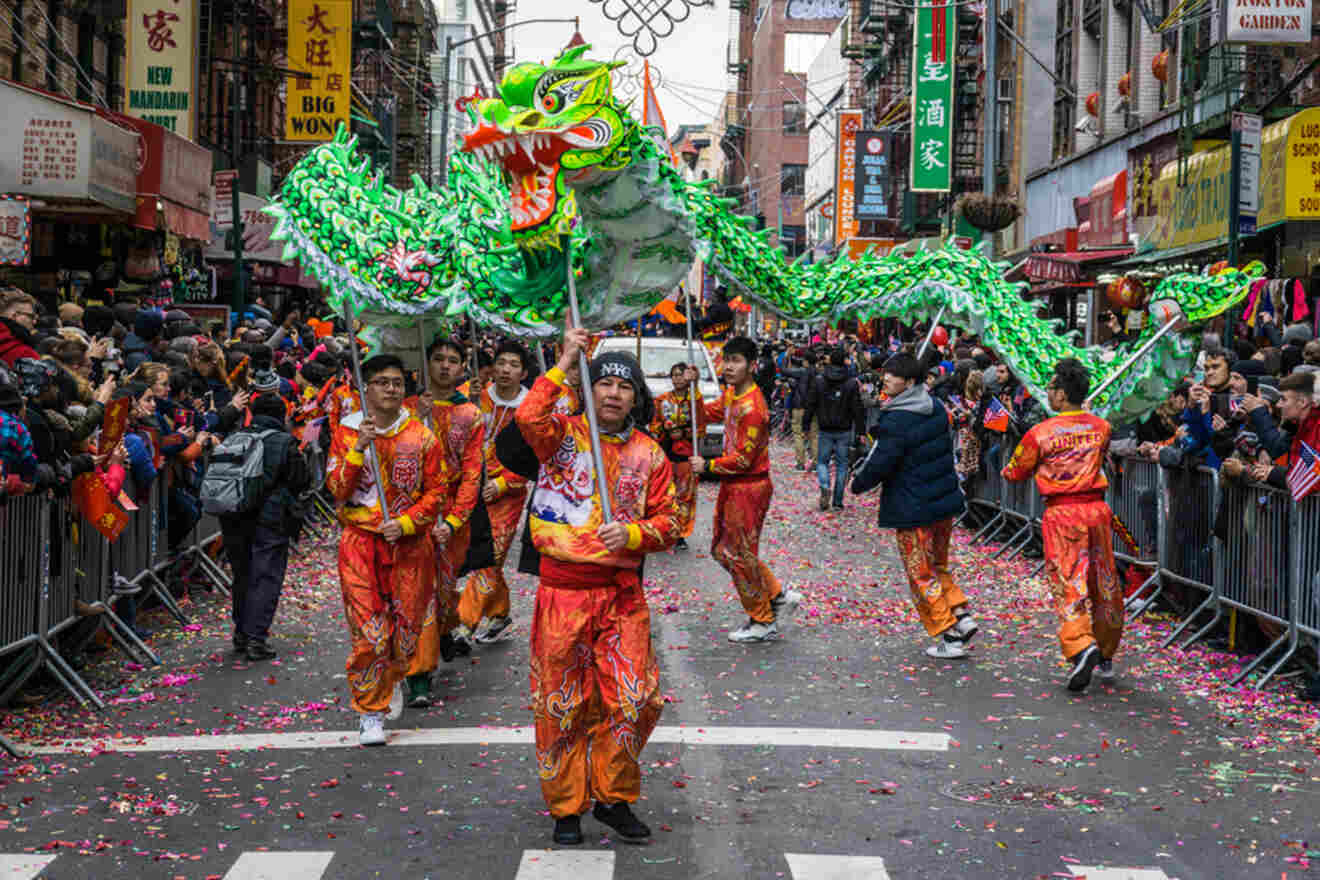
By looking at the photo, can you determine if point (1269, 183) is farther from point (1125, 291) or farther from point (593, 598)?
point (593, 598)

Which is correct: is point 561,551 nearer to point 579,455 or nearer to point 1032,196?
point 579,455

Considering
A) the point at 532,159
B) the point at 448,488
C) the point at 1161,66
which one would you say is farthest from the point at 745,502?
the point at 1161,66

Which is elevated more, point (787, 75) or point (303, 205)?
point (787, 75)

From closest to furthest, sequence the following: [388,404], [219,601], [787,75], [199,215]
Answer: [388,404]
[219,601]
[199,215]
[787,75]

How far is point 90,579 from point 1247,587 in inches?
270

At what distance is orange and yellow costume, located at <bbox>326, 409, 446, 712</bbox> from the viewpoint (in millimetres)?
7918

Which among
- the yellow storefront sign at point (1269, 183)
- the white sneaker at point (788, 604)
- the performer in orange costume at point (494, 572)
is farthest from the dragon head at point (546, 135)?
the yellow storefront sign at point (1269, 183)

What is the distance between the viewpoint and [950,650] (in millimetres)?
10125

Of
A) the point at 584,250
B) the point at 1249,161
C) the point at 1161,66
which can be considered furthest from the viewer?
the point at 1161,66

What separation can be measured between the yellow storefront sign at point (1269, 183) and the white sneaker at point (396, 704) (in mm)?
11887

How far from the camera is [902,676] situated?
959 centimetres

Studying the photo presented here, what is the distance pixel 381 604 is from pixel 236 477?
7.11 ft

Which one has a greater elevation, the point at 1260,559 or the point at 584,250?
the point at 584,250

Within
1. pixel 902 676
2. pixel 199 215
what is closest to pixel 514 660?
pixel 902 676
